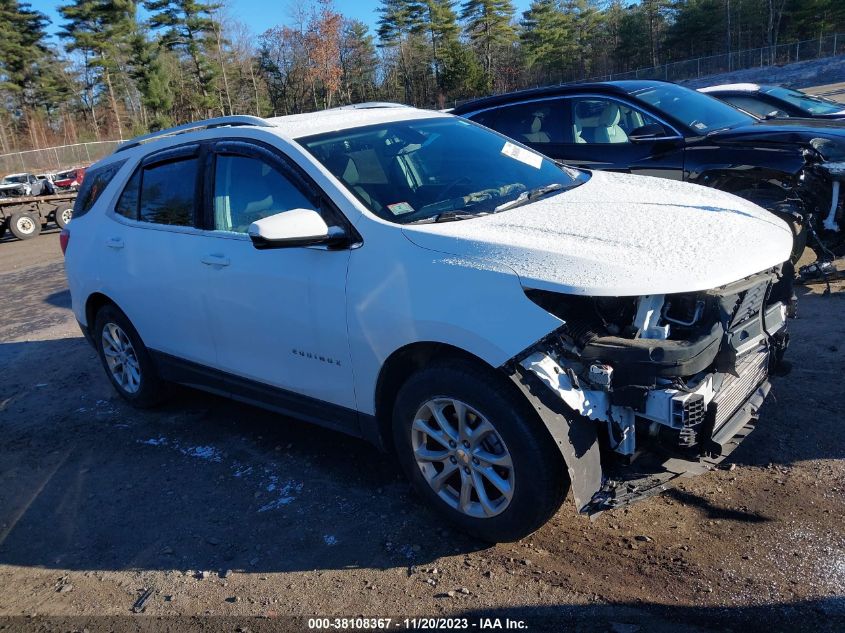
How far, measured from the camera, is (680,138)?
6676 mm

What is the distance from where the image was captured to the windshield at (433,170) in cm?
348

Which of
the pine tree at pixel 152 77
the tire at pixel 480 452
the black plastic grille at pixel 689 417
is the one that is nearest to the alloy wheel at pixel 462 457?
Answer: the tire at pixel 480 452

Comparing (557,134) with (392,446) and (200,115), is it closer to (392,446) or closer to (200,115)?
(392,446)

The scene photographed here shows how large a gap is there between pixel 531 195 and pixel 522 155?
675mm

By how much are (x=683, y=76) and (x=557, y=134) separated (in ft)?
157

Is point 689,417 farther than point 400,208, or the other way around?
point 400,208

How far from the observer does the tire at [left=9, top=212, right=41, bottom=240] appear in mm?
17203

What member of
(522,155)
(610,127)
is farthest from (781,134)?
(522,155)

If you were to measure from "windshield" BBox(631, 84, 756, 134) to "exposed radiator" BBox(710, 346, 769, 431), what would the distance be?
3971mm

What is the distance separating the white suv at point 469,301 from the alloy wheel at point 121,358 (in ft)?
2.47

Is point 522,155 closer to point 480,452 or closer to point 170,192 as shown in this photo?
point 480,452

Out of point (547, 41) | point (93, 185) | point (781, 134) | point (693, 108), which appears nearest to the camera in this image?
point (93, 185)

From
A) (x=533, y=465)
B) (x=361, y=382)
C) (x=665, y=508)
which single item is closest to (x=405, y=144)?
(x=361, y=382)

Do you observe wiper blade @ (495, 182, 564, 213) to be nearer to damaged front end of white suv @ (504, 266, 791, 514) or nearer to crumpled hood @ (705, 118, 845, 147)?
damaged front end of white suv @ (504, 266, 791, 514)
